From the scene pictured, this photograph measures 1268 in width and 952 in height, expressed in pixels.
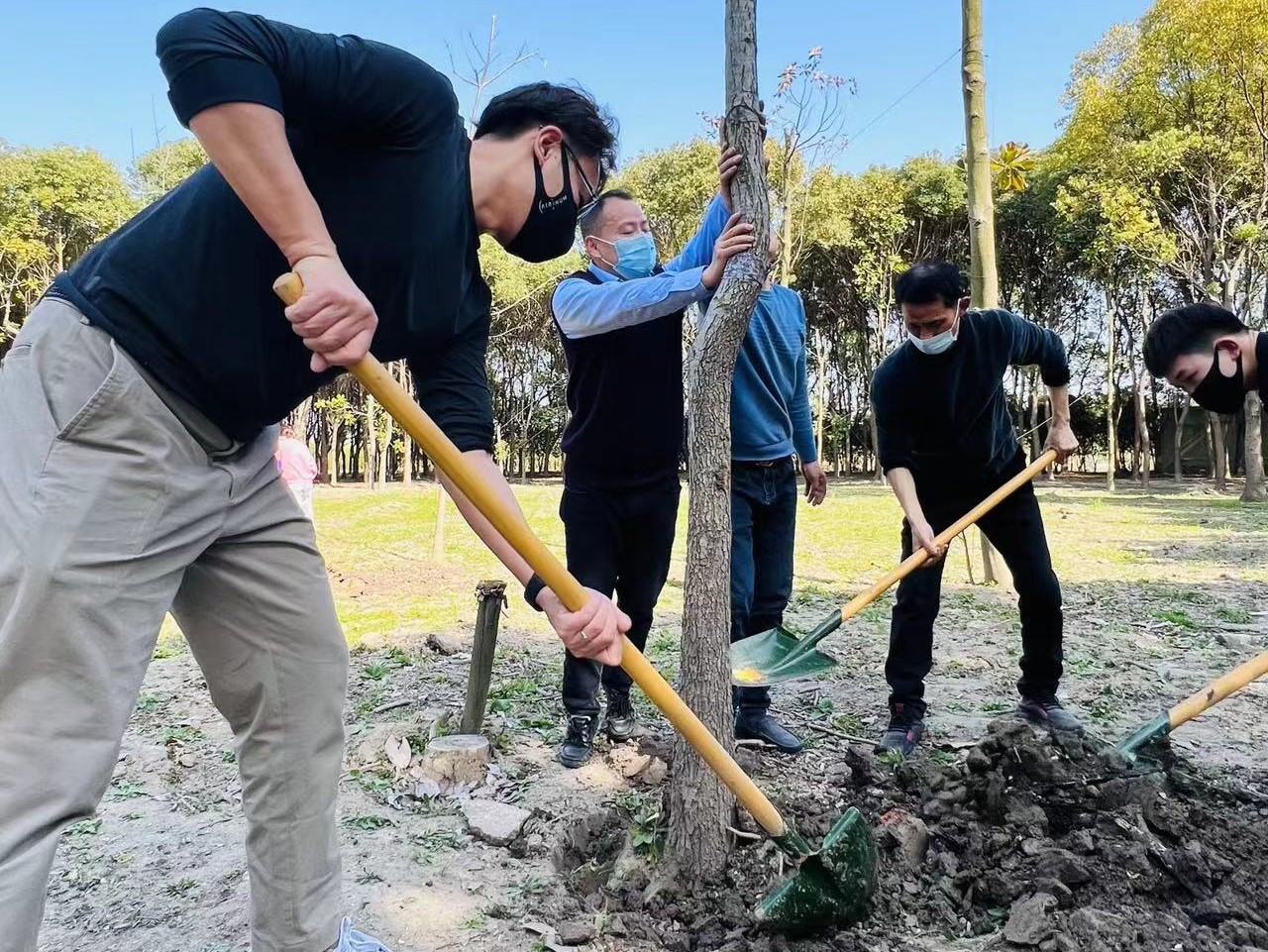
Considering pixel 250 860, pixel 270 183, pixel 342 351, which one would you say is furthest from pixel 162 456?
pixel 250 860

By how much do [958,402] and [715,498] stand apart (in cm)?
146

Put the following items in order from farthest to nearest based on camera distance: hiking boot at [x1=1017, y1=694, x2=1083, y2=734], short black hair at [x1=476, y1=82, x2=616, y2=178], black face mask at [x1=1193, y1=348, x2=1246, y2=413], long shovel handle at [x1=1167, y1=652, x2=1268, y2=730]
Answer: hiking boot at [x1=1017, y1=694, x2=1083, y2=734] < black face mask at [x1=1193, y1=348, x2=1246, y2=413] < long shovel handle at [x1=1167, y1=652, x2=1268, y2=730] < short black hair at [x1=476, y1=82, x2=616, y2=178]

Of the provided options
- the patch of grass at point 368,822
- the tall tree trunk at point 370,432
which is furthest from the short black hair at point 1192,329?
the tall tree trunk at point 370,432

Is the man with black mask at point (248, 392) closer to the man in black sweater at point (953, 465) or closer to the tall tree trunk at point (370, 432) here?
the man in black sweater at point (953, 465)

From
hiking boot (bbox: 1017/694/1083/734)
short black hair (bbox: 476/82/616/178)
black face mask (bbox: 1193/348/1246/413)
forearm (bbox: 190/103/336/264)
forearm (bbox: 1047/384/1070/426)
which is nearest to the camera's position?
forearm (bbox: 190/103/336/264)

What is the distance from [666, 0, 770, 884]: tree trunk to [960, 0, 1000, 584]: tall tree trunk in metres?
4.69

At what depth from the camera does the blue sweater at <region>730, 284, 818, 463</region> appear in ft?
11.7

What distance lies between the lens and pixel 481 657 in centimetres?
353

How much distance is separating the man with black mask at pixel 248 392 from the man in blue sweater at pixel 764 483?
1672 mm

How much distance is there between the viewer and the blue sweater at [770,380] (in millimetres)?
3553

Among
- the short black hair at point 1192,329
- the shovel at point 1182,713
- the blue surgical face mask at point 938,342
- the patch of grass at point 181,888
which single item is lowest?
the patch of grass at point 181,888

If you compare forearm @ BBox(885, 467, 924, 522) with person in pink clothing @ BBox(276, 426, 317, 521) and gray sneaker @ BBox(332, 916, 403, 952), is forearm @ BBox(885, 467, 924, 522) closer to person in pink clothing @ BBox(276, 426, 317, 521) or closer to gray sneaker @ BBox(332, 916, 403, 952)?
gray sneaker @ BBox(332, 916, 403, 952)

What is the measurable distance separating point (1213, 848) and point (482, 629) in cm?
258

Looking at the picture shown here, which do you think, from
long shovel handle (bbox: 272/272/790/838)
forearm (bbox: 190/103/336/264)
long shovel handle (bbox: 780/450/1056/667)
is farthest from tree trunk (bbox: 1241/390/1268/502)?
forearm (bbox: 190/103/336/264)
